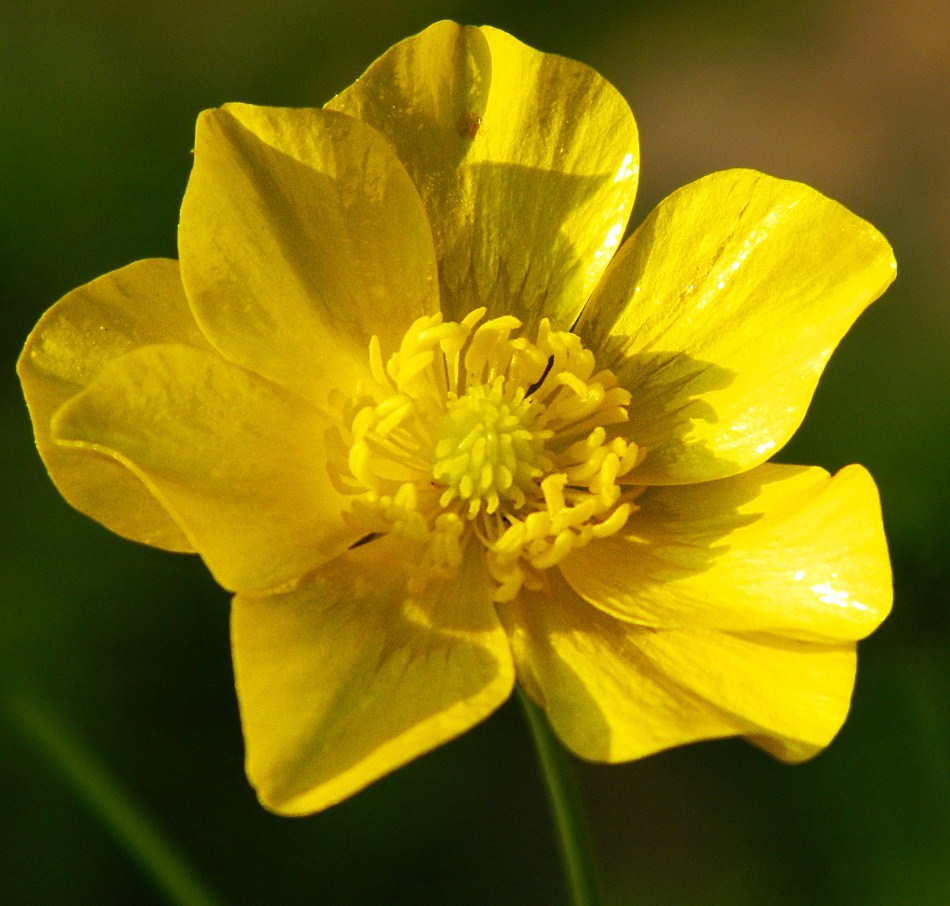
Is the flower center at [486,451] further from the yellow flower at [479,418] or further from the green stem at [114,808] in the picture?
the green stem at [114,808]

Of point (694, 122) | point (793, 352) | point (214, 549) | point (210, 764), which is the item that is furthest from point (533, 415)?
point (694, 122)

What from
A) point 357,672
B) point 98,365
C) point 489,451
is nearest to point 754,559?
point 489,451

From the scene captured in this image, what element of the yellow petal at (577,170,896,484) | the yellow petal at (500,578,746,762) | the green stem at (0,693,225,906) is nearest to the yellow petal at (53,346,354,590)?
the yellow petal at (500,578,746,762)

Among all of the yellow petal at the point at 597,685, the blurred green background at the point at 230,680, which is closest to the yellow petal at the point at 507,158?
the yellow petal at the point at 597,685

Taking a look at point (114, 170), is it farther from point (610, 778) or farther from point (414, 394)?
point (610, 778)

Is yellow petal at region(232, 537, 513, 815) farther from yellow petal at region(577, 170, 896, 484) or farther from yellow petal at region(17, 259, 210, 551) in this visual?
yellow petal at region(577, 170, 896, 484)

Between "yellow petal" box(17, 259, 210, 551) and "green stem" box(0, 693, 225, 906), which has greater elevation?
"yellow petal" box(17, 259, 210, 551)
